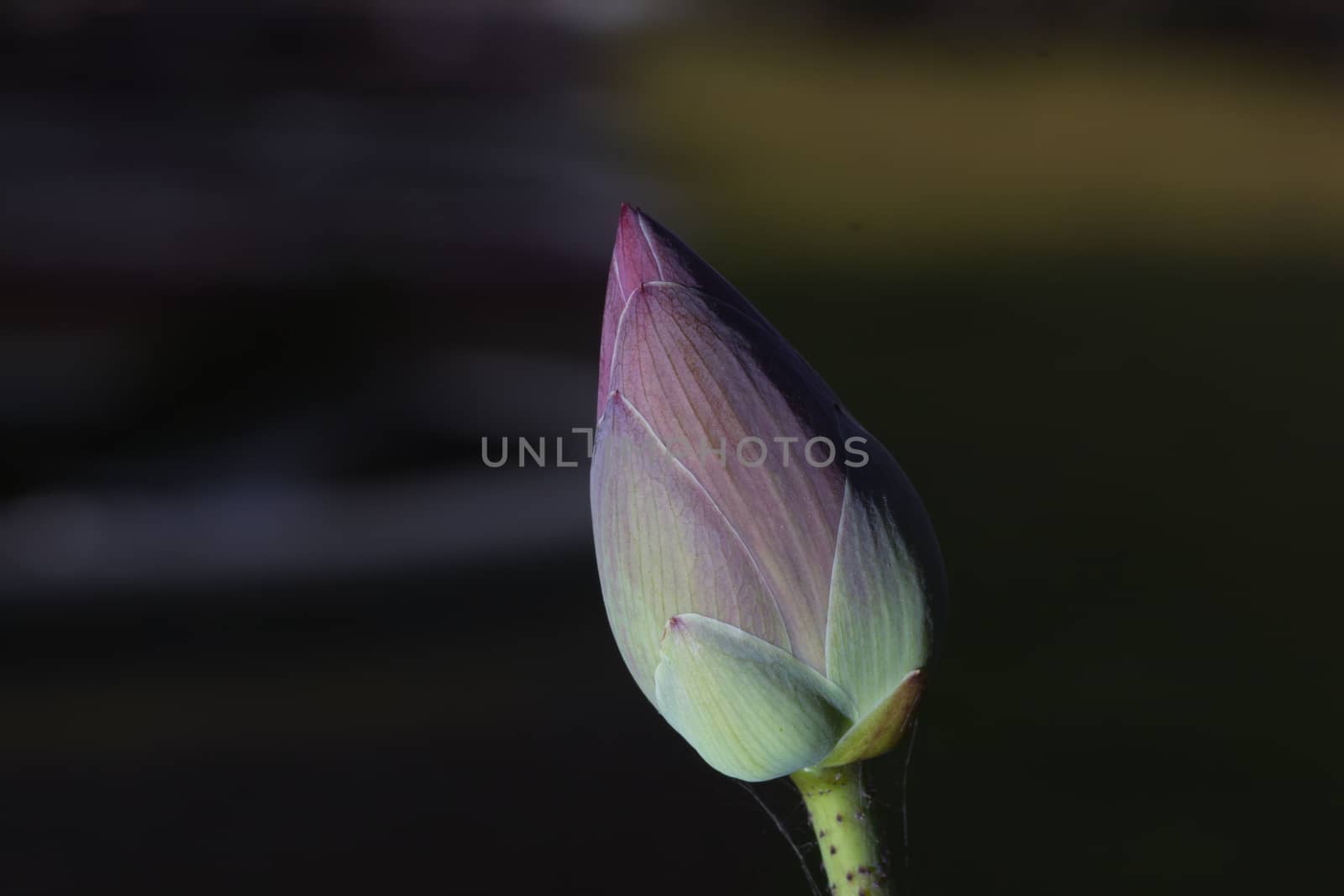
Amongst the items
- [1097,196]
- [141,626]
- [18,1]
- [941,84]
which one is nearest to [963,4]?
[941,84]

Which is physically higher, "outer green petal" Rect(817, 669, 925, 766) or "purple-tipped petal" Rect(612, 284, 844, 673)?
"purple-tipped petal" Rect(612, 284, 844, 673)

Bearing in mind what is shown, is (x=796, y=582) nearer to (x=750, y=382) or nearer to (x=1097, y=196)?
(x=750, y=382)

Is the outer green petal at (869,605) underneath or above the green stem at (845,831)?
above

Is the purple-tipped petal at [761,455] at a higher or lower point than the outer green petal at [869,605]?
higher

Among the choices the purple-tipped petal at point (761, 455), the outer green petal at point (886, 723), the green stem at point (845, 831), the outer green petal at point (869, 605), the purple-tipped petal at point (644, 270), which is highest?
the purple-tipped petal at point (644, 270)
